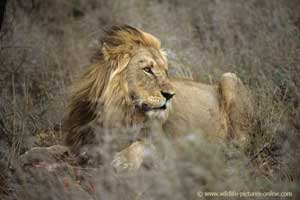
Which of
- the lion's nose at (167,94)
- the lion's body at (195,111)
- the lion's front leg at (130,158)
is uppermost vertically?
the lion's nose at (167,94)

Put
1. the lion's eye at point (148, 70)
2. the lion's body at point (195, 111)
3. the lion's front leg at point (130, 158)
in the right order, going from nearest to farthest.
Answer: the lion's front leg at point (130, 158), the lion's eye at point (148, 70), the lion's body at point (195, 111)

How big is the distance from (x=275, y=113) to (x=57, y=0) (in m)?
5.08

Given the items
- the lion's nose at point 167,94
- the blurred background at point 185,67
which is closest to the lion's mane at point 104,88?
the lion's nose at point 167,94

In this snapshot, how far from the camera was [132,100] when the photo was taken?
5.15 metres

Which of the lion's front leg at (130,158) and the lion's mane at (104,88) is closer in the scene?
the lion's front leg at (130,158)

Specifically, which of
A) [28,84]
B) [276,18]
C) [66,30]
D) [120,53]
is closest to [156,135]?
[120,53]

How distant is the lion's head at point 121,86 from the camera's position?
16.8ft

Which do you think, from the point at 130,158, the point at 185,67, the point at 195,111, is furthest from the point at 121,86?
the point at 185,67

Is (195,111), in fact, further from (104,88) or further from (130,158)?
(130,158)

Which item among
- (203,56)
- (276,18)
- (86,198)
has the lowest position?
(86,198)

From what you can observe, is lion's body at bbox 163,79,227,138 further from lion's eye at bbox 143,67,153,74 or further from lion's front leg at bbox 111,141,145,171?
lion's front leg at bbox 111,141,145,171

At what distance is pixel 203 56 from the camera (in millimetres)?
7730

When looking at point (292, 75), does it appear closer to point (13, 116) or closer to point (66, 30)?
point (13, 116)

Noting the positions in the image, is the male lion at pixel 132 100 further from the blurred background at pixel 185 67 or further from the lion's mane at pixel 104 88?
the blurred background at pixel 185 67
